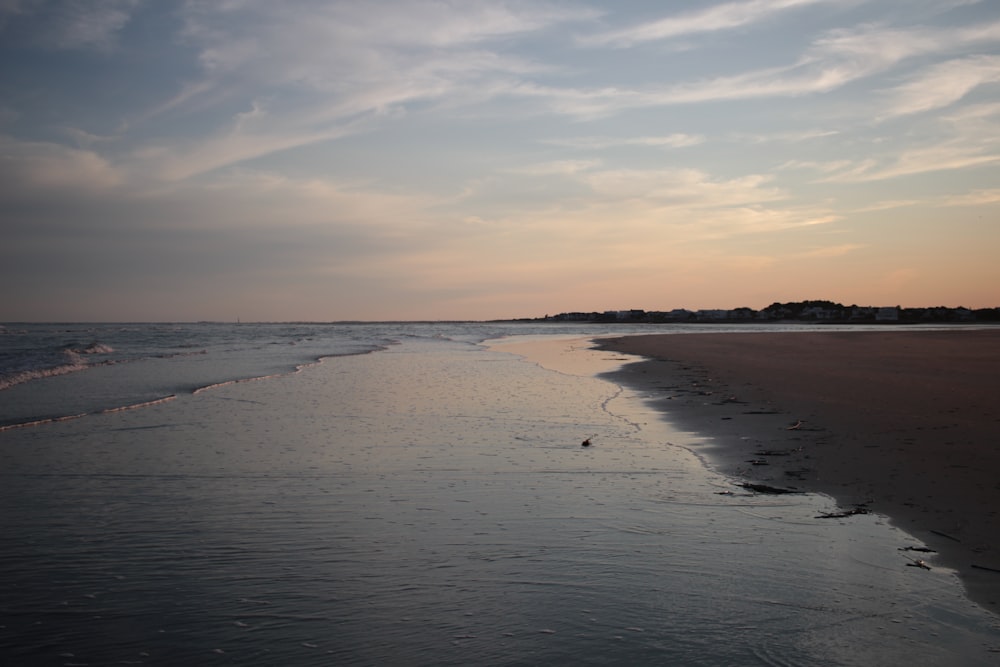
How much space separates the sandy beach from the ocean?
0.44 m

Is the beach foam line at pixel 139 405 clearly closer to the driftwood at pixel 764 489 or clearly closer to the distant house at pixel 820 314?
the driftwood at pixel 764 489

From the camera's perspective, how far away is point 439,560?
219 inches

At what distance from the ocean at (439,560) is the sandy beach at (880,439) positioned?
441 mm

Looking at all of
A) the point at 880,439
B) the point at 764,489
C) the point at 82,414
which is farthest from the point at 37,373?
the point at 880,439

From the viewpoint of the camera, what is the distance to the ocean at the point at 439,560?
4.13 metres

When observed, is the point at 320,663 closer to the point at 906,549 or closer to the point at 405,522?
the point at 405,522

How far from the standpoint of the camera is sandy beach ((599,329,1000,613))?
6.26 meters

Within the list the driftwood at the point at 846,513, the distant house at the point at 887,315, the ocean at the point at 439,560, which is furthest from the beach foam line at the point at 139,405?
the distant house at the point at 887,315

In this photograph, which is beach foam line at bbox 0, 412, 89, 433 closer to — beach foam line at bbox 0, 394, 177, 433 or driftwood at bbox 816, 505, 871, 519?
beach foam line at bbox 0, 394, 177, 433

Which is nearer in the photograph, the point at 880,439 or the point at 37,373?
the point at 880,439

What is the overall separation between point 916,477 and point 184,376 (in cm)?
2156

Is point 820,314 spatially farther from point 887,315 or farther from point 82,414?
point 82,414

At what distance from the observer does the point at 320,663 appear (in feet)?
12.9

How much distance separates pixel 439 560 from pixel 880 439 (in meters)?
7.46
